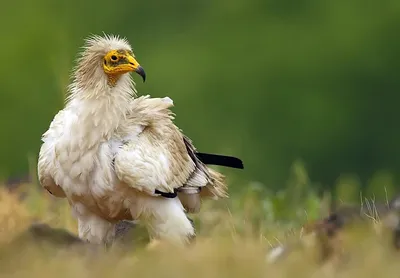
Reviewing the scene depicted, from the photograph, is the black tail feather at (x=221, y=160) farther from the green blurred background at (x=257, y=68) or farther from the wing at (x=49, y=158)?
the green blurred background at (x=257, y=68)

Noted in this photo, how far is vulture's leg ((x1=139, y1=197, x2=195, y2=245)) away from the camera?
7.50m

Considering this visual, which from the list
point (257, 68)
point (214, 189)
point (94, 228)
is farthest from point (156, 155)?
point (257, 68)

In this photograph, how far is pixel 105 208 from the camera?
7523 mm

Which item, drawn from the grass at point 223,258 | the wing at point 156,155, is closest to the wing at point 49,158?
the wing at point 156,155

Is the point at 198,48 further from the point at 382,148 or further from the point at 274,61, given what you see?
the point at 382,148

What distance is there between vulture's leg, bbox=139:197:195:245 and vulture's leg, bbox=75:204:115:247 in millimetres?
255

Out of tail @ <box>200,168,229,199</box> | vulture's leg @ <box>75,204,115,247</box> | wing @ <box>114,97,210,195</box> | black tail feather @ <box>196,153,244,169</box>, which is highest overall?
wing @ <box>114,97,210,195</box>

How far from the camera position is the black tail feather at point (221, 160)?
27.5 ft

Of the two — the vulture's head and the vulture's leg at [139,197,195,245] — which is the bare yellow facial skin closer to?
the vulture's head

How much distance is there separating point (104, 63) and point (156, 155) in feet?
1.97

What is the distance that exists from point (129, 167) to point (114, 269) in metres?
2.09

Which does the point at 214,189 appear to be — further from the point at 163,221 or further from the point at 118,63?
the point at 118,63

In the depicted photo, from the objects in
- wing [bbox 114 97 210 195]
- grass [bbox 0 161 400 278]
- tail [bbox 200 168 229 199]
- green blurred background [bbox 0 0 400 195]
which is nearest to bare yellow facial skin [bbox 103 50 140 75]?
wing [bbox 114 97 210 195]

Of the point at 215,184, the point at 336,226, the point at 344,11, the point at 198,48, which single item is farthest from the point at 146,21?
→ the point at 336,226
